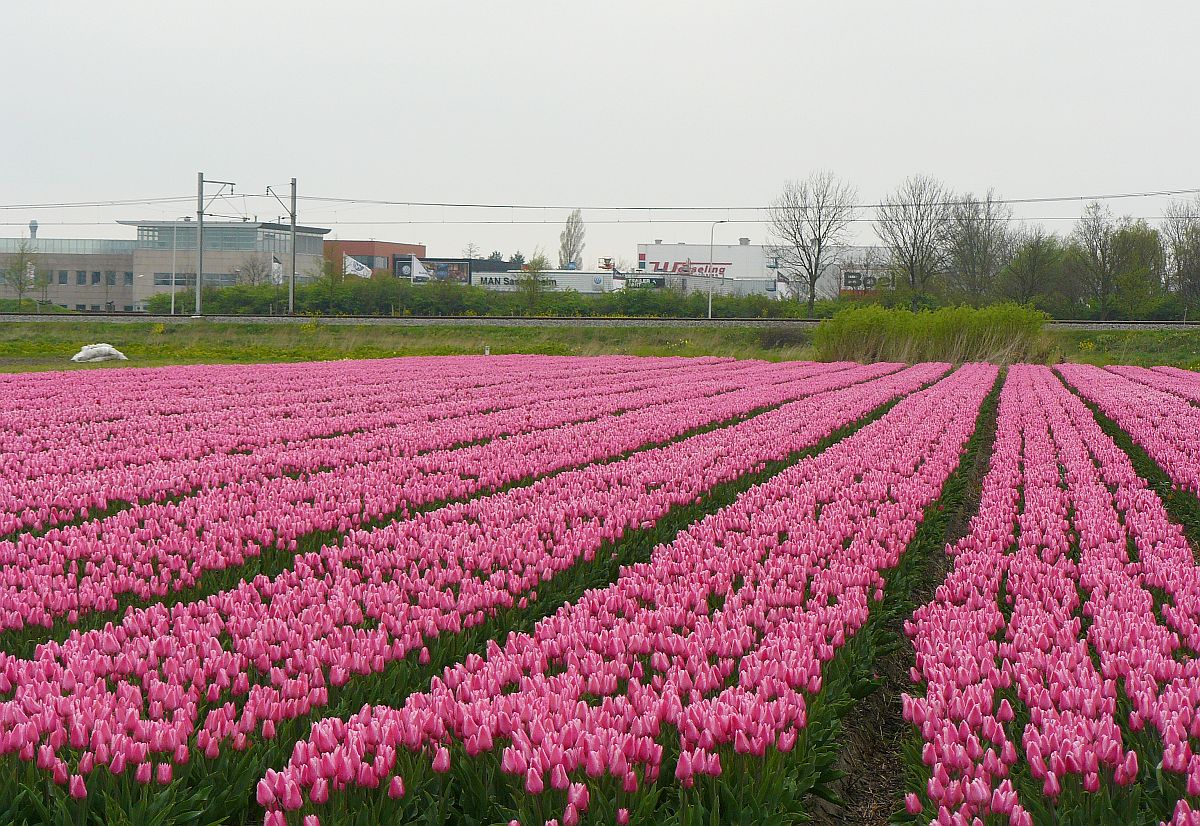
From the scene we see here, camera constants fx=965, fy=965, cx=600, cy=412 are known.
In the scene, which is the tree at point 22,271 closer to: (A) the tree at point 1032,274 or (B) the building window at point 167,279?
(B) the building window at point 167,279

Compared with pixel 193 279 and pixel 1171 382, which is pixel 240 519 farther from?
pixel 193 279

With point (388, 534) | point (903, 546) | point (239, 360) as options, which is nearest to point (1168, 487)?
point (903, 546)

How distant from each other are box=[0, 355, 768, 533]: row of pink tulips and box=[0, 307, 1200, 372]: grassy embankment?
13.9 meters

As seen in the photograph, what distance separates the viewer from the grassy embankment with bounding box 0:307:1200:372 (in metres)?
31.1

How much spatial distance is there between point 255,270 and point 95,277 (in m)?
27.9

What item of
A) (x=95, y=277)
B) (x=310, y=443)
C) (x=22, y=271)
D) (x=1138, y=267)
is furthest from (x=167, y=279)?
(x=310, y=443)

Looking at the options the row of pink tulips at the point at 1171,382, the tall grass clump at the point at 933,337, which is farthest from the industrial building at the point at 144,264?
the row of pink tulips at the point at 1171,382

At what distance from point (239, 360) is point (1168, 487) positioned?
958 inches

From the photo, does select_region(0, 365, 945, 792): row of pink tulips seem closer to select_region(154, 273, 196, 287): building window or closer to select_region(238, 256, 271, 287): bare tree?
select_region(238, 256, 271, 287): bare tree

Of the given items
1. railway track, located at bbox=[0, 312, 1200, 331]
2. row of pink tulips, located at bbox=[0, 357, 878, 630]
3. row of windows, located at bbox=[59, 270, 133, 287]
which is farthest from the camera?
row of windows, located at bbox=[59, 270, 133, 287]

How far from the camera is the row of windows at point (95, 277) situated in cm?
10556

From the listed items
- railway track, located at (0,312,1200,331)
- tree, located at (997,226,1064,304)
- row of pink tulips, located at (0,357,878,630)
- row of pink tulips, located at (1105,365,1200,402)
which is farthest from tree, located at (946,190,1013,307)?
row of pink tulips, located at (0,357,878,630)

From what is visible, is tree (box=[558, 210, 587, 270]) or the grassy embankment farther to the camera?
tree (box=[558, 210, 587, 270])

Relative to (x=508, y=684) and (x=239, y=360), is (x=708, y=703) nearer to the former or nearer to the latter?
(x=508, y=684)
